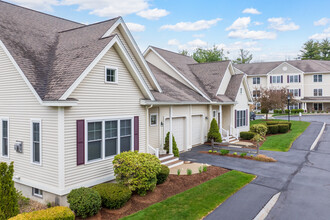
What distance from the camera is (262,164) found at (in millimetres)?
14742

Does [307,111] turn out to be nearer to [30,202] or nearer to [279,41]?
[279,41]

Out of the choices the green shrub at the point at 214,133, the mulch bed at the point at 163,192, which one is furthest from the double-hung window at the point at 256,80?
the mulch bed at the point at 163,192

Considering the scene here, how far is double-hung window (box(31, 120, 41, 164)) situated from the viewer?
9.40 metres

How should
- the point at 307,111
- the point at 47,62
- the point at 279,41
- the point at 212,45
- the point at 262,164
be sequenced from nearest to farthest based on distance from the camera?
the point at 47,62, the point at 262,164, the point at 279,41, the point at 307,111, the point at 212,45

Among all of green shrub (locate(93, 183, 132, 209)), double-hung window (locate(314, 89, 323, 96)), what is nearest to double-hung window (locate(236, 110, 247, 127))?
green shrub (locate(93, 183, 132, 209))

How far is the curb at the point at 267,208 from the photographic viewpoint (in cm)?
816

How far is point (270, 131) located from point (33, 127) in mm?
23681

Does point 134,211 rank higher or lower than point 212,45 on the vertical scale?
lower

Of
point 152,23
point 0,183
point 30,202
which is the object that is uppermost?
point 152,23

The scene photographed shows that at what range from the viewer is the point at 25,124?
32.3ft

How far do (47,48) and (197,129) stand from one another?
1264 cm

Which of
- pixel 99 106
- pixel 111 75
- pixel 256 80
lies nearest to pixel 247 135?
pixel 111 75

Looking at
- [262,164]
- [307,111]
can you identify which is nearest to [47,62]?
[262,164]

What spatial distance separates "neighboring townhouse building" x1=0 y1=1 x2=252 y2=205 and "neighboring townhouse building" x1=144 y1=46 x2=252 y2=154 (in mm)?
2886
